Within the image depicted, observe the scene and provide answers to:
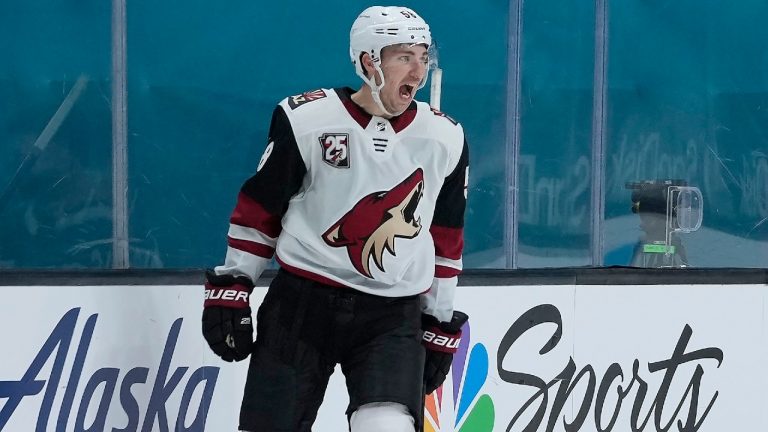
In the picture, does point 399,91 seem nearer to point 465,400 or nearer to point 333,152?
point 333,152

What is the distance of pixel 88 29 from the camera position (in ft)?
13.8

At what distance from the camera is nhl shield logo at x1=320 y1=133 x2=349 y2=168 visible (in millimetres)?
3188

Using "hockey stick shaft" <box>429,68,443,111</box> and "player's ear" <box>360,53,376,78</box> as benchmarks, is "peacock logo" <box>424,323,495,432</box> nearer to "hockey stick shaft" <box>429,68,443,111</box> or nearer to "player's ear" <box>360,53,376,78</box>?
"hockey stick shaft" <box>429,68,443,111</box>

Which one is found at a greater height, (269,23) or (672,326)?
(269,23)

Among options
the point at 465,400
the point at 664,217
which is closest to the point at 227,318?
the point at 465,400

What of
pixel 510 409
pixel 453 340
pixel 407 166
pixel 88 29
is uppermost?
pixel 88 29

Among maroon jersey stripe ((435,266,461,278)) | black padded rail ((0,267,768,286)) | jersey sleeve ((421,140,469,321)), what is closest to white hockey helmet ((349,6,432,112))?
jersey sleeve ((421,140,469,321))

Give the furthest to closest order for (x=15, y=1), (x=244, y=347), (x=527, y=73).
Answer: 1. (x=527, y=73)
2. (x=15, y=1)
3. (x=244, y=347)

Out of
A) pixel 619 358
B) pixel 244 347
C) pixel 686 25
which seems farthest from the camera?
pixel 686 25

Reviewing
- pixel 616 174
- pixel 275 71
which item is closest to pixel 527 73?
pixel 616 174

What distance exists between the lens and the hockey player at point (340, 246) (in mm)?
3160

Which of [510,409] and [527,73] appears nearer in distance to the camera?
[510,409]

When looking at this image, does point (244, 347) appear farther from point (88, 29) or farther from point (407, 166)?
point (88, 29)

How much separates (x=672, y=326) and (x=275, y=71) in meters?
1.47
